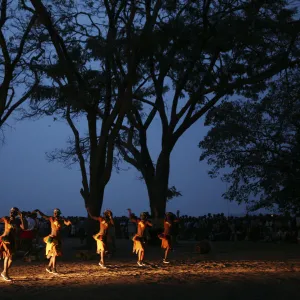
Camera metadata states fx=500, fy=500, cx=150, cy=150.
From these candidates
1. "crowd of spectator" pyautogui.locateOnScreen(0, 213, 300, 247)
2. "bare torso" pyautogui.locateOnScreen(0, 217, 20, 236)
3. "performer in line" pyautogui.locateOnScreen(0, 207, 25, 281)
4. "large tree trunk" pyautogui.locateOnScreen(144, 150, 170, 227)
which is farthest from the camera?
"crowd of spectator" pyautogui.locateOnScreen(0, 213, 300, 247)

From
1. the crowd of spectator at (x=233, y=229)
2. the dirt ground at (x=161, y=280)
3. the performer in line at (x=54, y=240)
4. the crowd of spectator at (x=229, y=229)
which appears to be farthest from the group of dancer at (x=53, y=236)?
the crowd of spectator at (x=233, y=229)

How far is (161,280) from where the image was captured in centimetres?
1248

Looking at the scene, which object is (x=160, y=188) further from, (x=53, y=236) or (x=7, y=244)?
(x=7, y=244)

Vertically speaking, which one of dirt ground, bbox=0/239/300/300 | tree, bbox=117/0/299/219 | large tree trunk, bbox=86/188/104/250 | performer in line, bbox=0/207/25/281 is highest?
tree, bbox=117/0/299/219

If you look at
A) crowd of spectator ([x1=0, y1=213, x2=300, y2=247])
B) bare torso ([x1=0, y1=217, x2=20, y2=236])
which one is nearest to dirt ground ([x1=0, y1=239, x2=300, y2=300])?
bare torso ([x1=0, y1=217, x2=20, y2=236])

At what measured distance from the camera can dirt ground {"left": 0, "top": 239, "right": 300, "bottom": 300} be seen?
1068cm

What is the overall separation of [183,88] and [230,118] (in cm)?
420

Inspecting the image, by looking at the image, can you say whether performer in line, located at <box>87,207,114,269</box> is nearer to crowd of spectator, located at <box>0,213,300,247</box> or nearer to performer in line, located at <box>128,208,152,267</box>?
performer in line, located at <box>128,208,152,267</box>

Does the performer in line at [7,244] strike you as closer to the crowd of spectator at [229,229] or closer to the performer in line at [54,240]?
the performer in line at [54,240]

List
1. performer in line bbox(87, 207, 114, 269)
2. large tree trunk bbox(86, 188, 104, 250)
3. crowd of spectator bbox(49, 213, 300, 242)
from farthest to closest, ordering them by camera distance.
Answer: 1. crowd of spectator bbox(49, 213, 300, 242)
2. large tree trunk bbox(86, 188, 104, 250)
3. performer in line bbox(87, 207, 114, 269)

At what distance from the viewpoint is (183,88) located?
82.1ft

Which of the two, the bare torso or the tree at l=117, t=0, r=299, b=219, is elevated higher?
the tree at l=117, t=0, r=299, b=219

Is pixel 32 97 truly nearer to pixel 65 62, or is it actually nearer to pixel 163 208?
pixel 65 62

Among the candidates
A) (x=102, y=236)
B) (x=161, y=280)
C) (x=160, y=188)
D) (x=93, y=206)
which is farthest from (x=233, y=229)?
(x=161, y=280)
